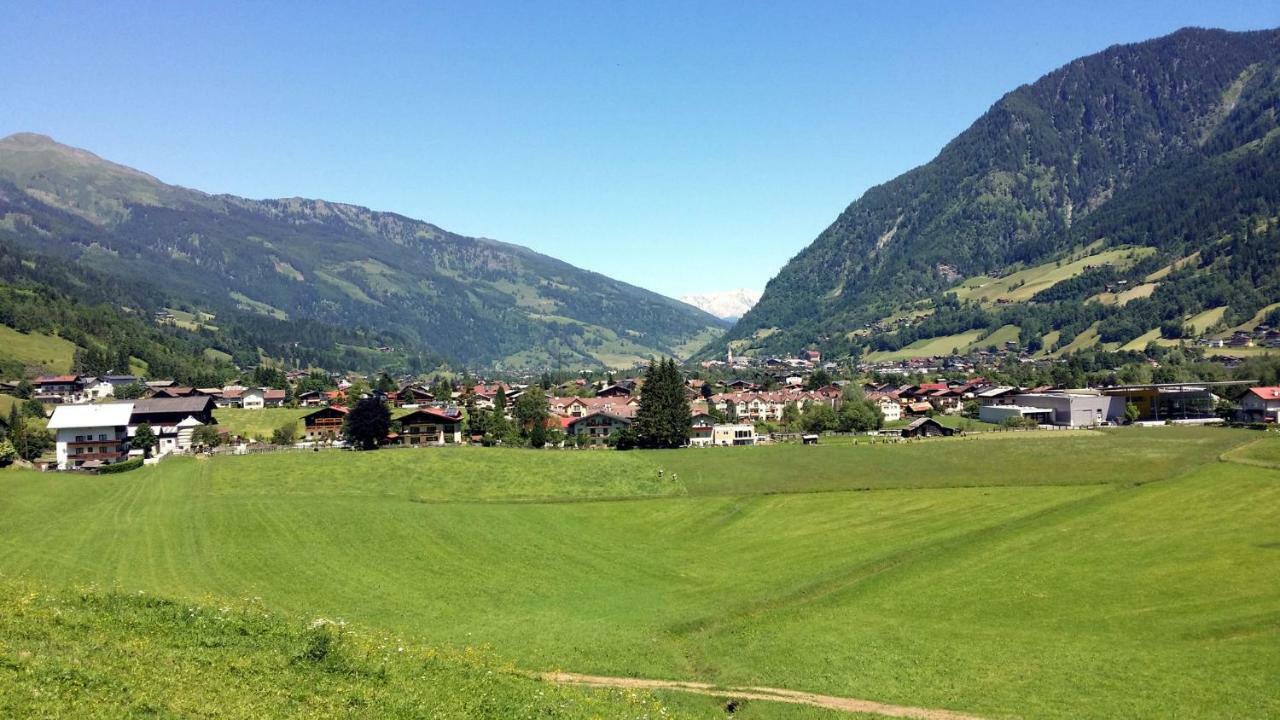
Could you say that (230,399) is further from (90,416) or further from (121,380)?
(90,416)

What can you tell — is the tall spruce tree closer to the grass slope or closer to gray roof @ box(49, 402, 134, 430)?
gray roof @ box(49, 402, 134, 430)

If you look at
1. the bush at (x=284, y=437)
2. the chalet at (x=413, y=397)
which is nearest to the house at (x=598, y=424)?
the bush at (x=284, y=437)

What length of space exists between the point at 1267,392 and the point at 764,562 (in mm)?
92288

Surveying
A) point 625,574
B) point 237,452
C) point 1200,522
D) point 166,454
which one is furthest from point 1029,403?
point 166,454

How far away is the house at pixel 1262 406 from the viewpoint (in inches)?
4085

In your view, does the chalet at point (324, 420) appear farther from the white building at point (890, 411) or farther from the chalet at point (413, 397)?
the white building at point (890, 411)

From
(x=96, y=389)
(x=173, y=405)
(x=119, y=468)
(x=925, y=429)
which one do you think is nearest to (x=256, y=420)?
(x=173, y=405)

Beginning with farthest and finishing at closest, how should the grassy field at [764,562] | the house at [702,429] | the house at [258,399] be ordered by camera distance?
the house at [258,399]
the house at [702,429]
the grassy field at [764,562]

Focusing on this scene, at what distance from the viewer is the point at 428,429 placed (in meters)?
111

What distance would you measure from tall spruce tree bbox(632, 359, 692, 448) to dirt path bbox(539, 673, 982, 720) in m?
71.9

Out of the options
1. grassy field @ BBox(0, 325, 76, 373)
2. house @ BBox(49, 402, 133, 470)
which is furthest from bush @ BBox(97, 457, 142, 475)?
grassy field @ BBox(0, 325, 76, 373)

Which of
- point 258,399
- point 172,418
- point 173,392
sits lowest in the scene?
point 172,418

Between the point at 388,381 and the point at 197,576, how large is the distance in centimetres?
13671

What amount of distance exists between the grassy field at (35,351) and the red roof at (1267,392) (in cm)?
21845
